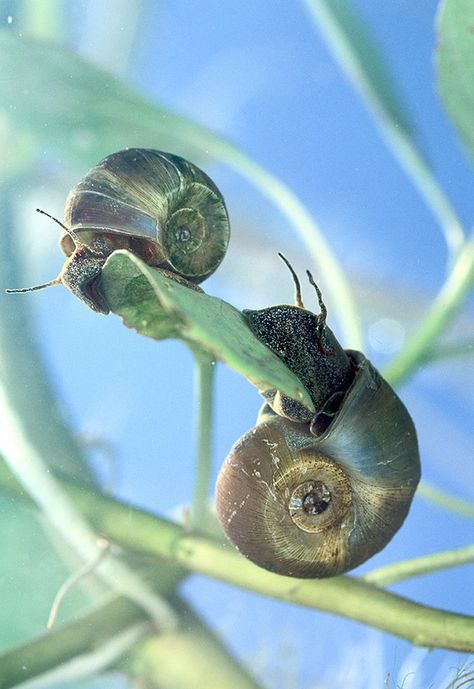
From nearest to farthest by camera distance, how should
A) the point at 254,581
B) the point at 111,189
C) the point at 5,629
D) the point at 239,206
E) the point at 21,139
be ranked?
the point at 111,189 < the point at 254,581 < the point at 5,629 < the point at 21,139 < the point at 239,206

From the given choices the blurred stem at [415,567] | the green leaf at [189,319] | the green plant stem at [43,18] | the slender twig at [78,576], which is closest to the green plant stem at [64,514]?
the slender twig at [78,576]

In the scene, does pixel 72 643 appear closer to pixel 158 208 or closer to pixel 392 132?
pixel 158 208

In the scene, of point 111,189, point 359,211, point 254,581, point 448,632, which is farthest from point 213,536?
point 359,211

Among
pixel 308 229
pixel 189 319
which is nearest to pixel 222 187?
pixel 308 229

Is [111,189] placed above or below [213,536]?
above

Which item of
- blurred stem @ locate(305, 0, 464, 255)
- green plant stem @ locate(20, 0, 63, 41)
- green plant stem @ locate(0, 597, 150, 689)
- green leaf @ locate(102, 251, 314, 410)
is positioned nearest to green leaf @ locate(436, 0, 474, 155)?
blurred stem @ locate(305, 0, 464, 255)

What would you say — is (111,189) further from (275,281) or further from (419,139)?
(275,281)

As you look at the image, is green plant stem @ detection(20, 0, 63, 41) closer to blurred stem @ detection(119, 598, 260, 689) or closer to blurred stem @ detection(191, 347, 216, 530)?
blurred stem @ detection(191, 347, 216, 530)

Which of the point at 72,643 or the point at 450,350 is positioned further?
the point at 450,350
